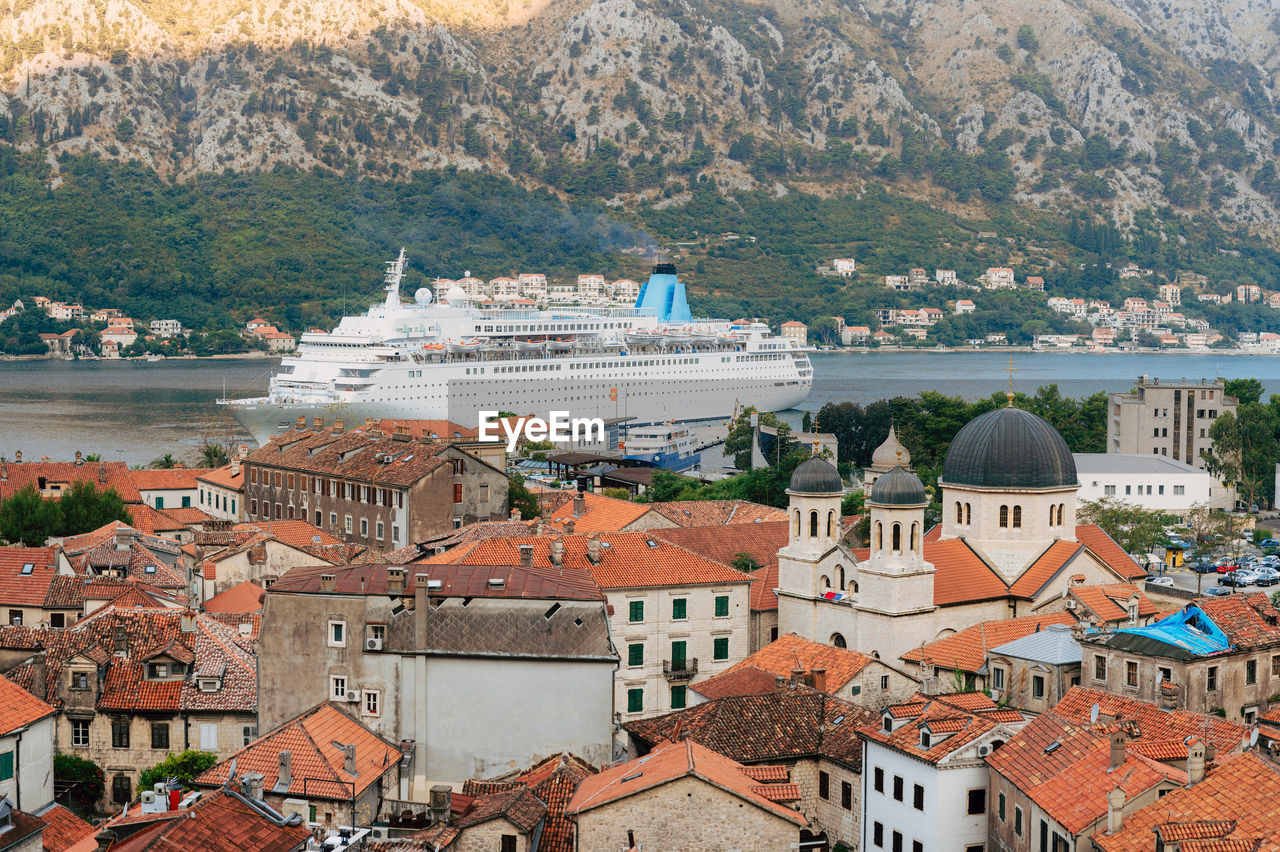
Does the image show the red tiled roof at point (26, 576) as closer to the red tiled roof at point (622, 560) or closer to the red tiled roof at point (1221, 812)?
the red tiled roof at point (622, 560)

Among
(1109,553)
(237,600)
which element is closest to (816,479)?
(1109,553)

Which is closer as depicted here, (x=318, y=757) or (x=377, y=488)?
(x=318, y=757)

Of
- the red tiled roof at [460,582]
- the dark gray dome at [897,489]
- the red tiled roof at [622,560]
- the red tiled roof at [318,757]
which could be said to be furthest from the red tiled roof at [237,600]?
the dark gray dome at [897,489]

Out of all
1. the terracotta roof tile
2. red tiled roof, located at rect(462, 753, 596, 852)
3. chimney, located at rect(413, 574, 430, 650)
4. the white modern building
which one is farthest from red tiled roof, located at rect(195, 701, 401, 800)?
the white modern building

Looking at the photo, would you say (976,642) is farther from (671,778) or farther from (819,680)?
(671,778)

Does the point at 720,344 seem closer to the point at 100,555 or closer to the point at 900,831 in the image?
the point at 100,555

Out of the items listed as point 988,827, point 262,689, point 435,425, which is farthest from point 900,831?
point 435,425
